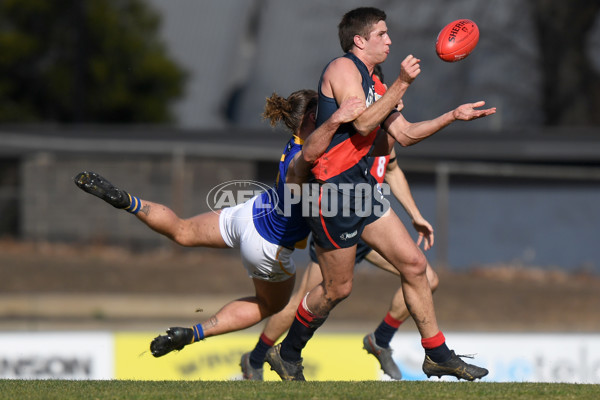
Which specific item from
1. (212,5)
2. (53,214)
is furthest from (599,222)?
(212,5)

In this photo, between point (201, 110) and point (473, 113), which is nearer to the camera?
point (473, 113)

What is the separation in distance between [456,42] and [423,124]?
536mm

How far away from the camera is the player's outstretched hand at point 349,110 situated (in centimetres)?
523

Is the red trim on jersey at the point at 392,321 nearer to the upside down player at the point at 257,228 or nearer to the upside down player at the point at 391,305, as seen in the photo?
the upside down player at the point at 391,305

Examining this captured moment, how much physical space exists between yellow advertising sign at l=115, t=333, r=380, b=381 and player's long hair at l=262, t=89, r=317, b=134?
343cm

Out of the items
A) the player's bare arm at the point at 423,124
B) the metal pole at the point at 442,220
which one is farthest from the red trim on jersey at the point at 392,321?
the metal pole at the point at 442,220

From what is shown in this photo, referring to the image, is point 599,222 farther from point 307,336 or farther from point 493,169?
point 307,336

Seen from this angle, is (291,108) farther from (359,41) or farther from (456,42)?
(456,42)

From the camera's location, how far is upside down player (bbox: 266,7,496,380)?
5406 millimetres

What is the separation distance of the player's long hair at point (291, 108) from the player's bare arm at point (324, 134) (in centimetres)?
44

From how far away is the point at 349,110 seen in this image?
5.23m

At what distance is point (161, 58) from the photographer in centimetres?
2273

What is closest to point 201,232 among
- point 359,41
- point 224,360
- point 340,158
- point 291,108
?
point 291,108

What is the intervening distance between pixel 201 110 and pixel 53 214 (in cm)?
916
